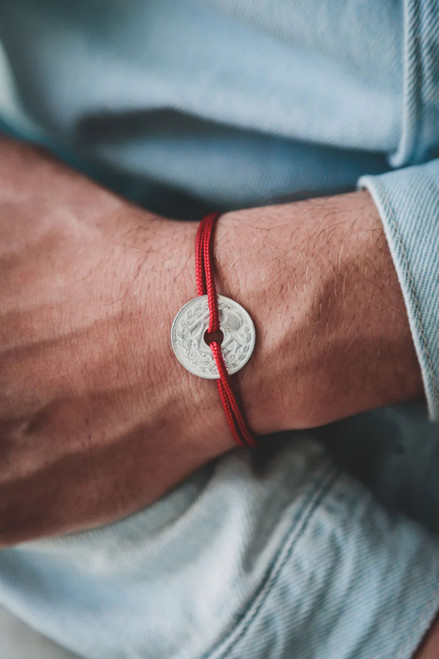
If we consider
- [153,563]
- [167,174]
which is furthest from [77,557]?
[167,174]

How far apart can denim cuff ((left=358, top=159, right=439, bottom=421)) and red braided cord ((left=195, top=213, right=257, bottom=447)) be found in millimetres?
230

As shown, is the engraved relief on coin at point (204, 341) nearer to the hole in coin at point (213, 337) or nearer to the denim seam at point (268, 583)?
the hole in coin at point (213, 337)

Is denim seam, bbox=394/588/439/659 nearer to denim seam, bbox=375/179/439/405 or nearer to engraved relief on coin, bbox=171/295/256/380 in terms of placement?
denim seam, bbox=375/179/439/405

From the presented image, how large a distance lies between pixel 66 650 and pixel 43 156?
0.82 m

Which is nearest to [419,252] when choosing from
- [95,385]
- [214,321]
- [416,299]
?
[416,299]

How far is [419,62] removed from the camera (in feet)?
2.21

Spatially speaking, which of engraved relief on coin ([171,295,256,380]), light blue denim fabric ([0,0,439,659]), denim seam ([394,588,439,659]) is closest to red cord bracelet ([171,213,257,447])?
engraved relief on coin ([171,295,256,380])

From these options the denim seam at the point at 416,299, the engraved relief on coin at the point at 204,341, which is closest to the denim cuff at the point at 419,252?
the denim seam at the point at 416,299

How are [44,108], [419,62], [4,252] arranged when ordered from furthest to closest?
[44,108], [4,252], [419,62]

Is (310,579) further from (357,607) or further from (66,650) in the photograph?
(66,650)

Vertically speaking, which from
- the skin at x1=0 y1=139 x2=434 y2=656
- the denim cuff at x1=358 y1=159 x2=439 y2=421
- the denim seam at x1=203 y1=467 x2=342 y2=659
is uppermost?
the denim cuff at x1=358 y1=159 x2=439 y2=421

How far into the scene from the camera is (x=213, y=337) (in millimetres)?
697

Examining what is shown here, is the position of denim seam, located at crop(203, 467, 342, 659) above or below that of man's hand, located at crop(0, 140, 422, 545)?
below

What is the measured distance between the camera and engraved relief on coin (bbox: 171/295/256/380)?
0.69m
